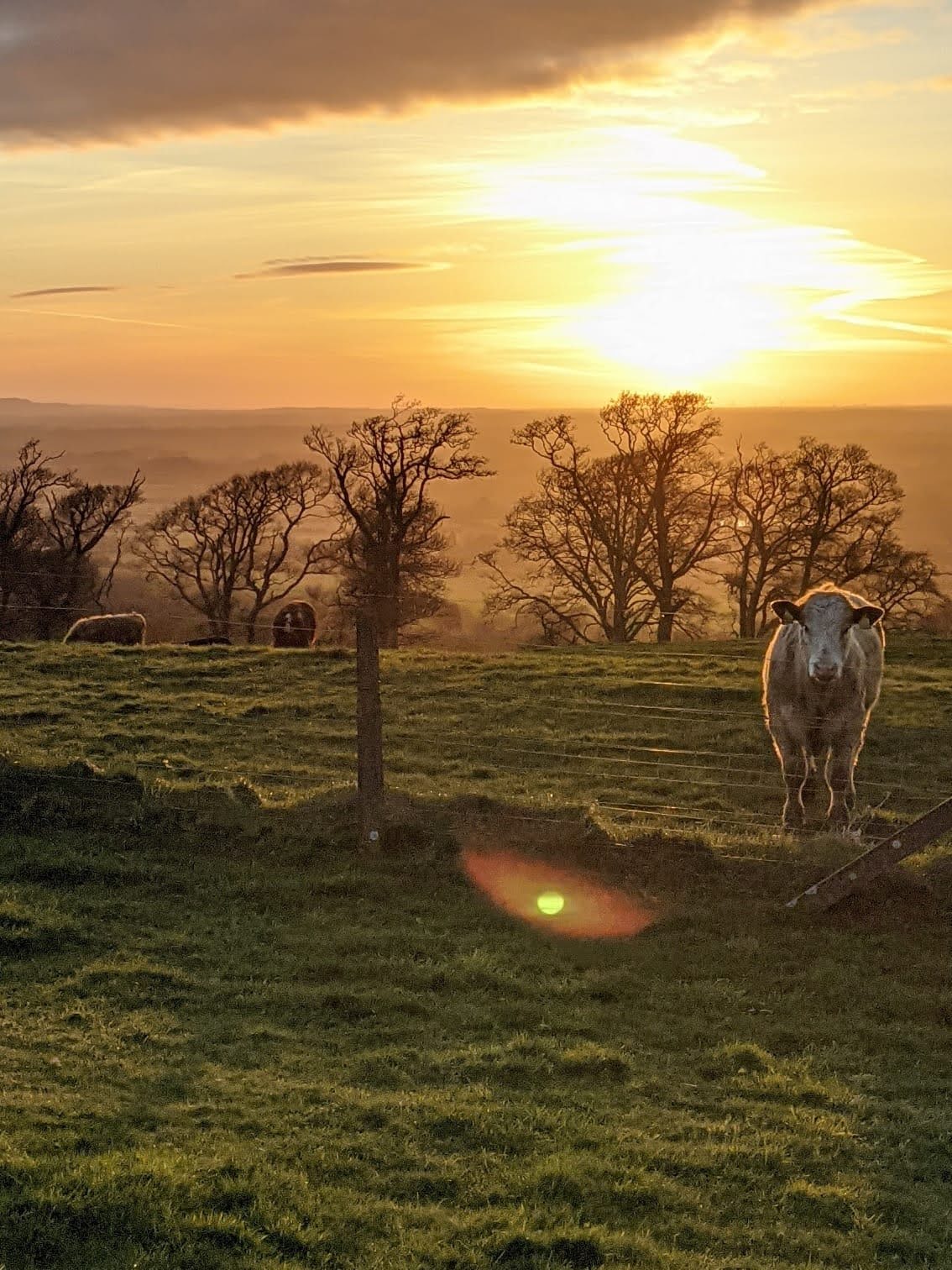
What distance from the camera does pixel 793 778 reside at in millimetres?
14391

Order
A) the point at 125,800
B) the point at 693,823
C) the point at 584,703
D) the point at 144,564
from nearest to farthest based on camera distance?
1. the point at 125,800
2. the point at 693,823
3. the point at 584,703
4. the point at 144,564

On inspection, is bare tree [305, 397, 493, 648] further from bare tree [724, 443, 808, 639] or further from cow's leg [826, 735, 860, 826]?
cow's leg [826, 735, 860, 826]

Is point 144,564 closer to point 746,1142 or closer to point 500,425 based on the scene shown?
point 746,1142

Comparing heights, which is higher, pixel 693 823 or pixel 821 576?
pixel 821 576

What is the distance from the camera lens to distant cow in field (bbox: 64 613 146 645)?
35531mm

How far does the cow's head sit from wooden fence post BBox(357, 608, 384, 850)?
4331 mm

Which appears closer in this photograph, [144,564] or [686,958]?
[686,958]

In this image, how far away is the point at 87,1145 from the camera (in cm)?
649

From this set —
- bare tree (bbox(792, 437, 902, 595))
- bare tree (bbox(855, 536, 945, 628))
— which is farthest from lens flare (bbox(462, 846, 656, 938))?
bare tree (bbox(855, 536, 945, 628))

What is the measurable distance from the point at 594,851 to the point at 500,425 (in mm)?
147948

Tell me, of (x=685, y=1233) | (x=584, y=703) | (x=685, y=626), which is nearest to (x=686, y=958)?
A: (x=685, y=1233)

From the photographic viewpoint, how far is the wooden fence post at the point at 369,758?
12.1 m

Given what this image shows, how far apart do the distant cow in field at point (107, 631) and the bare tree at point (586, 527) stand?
16.2 metres

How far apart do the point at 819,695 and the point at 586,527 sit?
34467 mm
